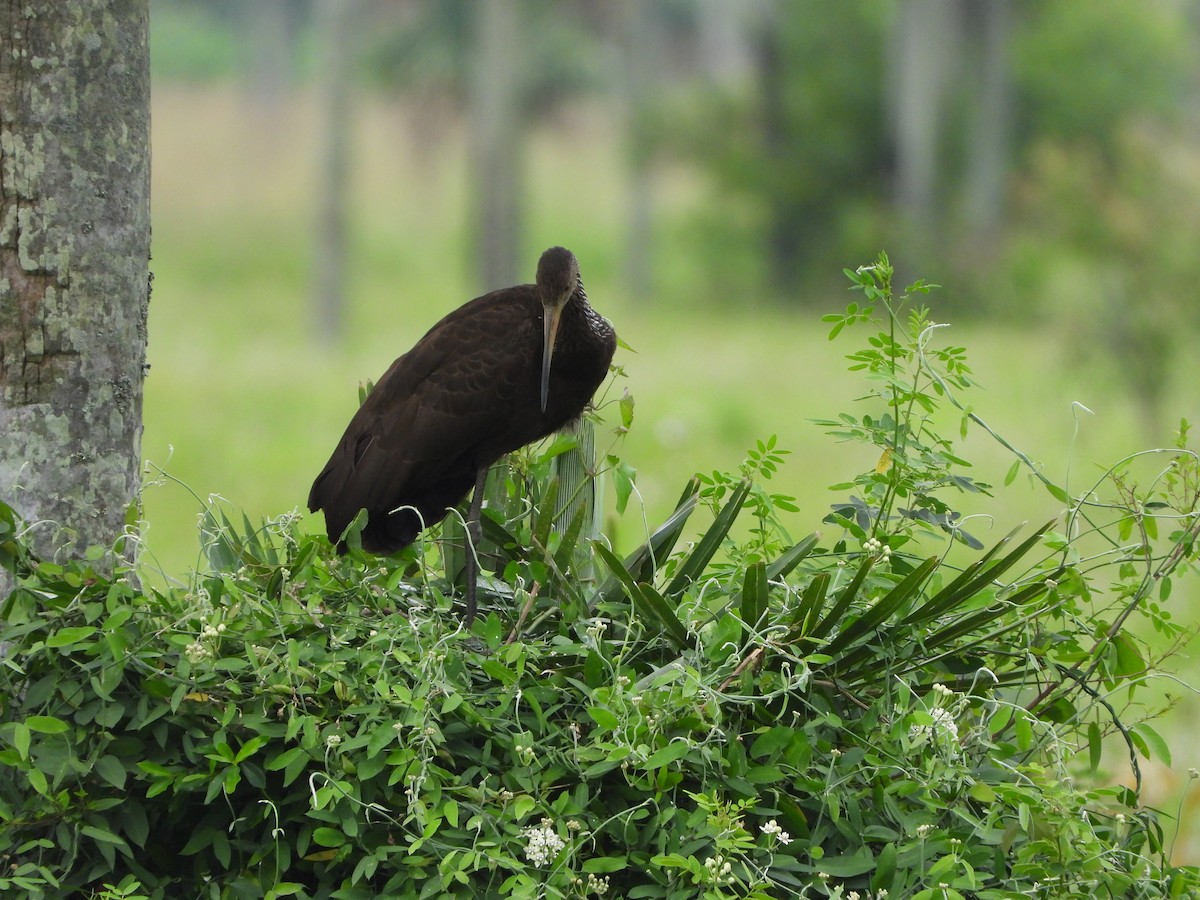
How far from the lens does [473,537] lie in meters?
2.87

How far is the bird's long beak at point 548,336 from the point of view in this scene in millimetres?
3232

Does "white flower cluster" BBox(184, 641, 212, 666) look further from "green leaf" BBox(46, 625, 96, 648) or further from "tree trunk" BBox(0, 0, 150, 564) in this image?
"tree trunk" BBox(0, 0, 150, 564)

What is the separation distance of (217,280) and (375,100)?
6.15 meters

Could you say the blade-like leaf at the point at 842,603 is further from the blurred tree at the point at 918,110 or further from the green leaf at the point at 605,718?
the blurred tree at the point at 918,110

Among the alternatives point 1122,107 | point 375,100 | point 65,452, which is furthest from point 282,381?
point 1122,107

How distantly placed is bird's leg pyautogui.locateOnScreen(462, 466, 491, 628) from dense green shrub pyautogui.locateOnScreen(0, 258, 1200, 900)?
15cm

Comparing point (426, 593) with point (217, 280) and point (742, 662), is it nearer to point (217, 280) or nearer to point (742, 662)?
point (742, 662)

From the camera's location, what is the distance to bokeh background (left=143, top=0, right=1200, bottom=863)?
1022 cm

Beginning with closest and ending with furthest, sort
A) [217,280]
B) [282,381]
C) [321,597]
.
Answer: [321,597]
[282,381]
[217,280]

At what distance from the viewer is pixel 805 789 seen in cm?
211

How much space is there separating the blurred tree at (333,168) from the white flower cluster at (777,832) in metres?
15.6

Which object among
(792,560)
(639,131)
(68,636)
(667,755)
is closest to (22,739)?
(68,636)

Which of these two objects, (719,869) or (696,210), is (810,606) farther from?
(696,210)

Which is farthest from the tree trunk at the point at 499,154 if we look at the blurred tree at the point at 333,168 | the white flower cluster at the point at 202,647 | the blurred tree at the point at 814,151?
the white flower cluster at the point at 202,647
